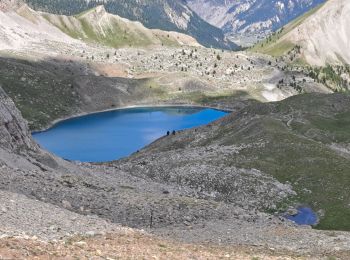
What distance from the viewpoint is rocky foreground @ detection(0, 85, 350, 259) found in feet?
89.9

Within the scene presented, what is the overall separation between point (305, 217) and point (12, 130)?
3449 centimetres

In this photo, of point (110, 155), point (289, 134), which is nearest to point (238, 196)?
point (289, 134)

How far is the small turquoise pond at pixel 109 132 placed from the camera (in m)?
132

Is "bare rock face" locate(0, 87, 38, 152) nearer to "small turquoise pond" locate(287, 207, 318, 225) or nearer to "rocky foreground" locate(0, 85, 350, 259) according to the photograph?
"rocky foreground" locate(0, 85, 350, 259)

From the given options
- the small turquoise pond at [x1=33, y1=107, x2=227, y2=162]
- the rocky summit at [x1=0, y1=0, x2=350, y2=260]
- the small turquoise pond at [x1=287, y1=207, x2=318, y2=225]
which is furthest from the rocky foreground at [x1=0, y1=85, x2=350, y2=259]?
the small turquoise pond at [x1=33, y1=107, x2=227, y2=162]

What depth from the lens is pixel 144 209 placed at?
42.4 metres

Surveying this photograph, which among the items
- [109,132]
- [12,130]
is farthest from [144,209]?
[109,132]

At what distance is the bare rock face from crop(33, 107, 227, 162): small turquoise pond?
203ft

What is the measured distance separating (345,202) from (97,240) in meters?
40.5

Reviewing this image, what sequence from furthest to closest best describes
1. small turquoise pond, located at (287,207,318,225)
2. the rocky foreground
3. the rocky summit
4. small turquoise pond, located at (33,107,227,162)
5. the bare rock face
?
small turquoise pond, located at (33,107,227,162), small turquoise pond, located at (287,207,318,225), the bare rock face, the rocky summit, the rocky foreground

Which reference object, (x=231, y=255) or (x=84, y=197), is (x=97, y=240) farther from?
(x=84, y=197)

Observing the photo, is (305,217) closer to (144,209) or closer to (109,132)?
(144,209)

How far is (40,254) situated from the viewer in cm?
2180

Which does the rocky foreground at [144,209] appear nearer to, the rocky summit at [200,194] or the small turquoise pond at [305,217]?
the rocky summit at [200,194]
